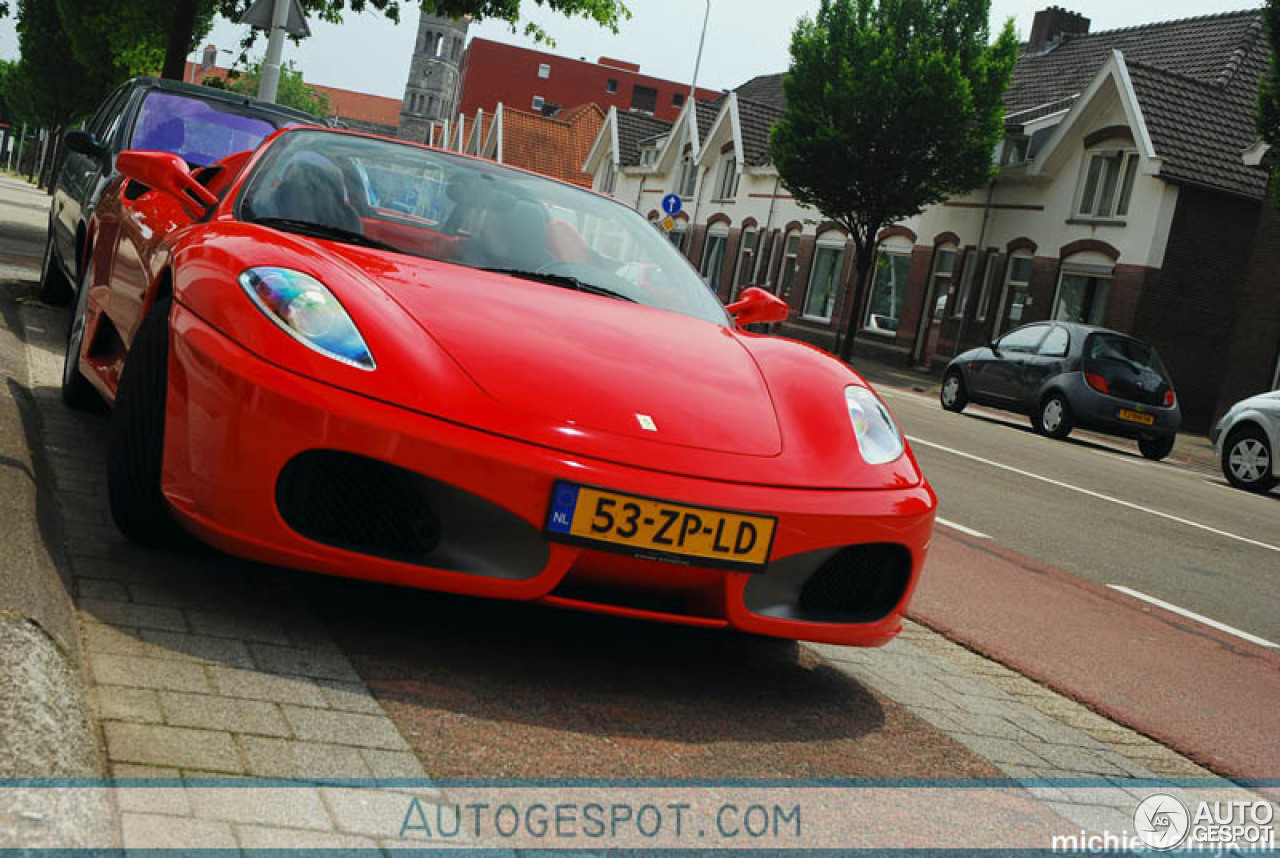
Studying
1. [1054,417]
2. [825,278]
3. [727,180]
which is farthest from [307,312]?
[727,180]

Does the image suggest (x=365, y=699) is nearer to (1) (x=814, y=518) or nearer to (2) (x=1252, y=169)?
(1) (x=814, y=518)

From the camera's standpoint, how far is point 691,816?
9.30 ft

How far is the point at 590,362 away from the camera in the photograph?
12.4 feet

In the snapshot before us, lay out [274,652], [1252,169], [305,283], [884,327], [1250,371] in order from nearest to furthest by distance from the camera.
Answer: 1. [274,652]
2. [305,283]
3. [1250,371]
4. [1252,169]
5. [884,327]

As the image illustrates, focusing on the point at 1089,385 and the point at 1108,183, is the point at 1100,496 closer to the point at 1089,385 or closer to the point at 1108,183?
the point at 1089,385

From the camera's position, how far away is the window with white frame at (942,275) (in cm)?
3469

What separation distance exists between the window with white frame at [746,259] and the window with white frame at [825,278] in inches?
166

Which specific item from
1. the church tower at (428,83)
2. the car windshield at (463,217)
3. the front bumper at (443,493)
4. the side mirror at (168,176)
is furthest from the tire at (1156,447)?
the church tower at (428,83)

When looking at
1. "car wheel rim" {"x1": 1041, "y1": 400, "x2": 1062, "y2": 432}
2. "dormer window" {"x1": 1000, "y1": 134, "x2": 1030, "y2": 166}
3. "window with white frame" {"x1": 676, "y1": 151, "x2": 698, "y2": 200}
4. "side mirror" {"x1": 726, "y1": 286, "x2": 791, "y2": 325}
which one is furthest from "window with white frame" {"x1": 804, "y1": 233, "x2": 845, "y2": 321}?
"side mirror" {"x1": 726, "y1": 286, "x2": 791, "y2": 325}

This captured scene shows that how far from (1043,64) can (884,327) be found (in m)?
9.20

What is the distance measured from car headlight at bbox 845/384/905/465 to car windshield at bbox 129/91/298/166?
17.7 ft

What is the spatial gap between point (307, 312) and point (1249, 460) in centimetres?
1426

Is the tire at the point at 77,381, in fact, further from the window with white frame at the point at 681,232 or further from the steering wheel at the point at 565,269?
the window with white frame at the point at 681,232

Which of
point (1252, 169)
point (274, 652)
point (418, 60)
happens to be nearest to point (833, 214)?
point (1252, 169)
